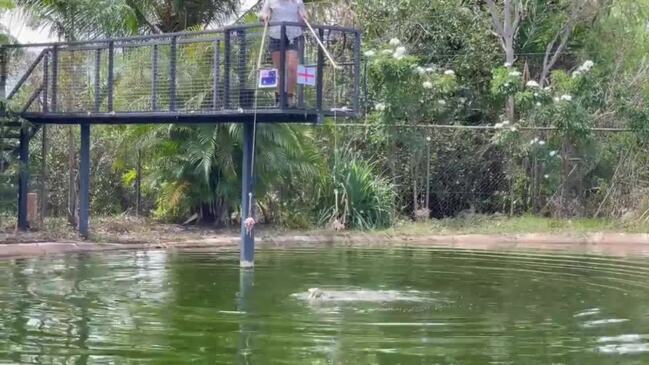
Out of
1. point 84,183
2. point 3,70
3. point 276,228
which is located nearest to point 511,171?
point 276,228

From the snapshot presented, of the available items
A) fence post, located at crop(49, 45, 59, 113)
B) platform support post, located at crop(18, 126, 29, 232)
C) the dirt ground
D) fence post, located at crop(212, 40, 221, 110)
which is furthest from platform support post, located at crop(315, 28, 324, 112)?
platform support post, located at crop(18, 126, 29, 232)

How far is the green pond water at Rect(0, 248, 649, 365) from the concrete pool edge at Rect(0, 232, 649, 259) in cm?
172

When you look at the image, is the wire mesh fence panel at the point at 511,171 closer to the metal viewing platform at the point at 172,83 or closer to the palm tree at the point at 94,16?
the palm tree at the point at 94,16

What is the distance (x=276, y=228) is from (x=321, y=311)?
10161mm

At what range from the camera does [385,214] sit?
68.5ft

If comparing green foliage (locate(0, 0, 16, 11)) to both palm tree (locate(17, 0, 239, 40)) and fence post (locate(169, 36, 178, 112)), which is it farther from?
fence post (locate(169, 36, 178, 112))

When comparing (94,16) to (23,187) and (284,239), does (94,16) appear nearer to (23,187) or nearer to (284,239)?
(23,187)

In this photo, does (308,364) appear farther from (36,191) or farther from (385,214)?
(385,214)

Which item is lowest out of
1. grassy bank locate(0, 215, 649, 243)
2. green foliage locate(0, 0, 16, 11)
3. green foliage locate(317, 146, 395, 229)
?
grassy bank locate(0, 215, 649, 243)

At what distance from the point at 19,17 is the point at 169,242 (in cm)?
538

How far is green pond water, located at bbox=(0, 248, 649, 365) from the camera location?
782 cm

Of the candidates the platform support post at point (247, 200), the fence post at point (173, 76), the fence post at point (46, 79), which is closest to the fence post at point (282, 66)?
the platform support post at point (247, 200)

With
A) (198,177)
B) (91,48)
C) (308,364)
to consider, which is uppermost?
(91,48)

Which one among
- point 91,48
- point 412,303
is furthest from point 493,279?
point 91,48
